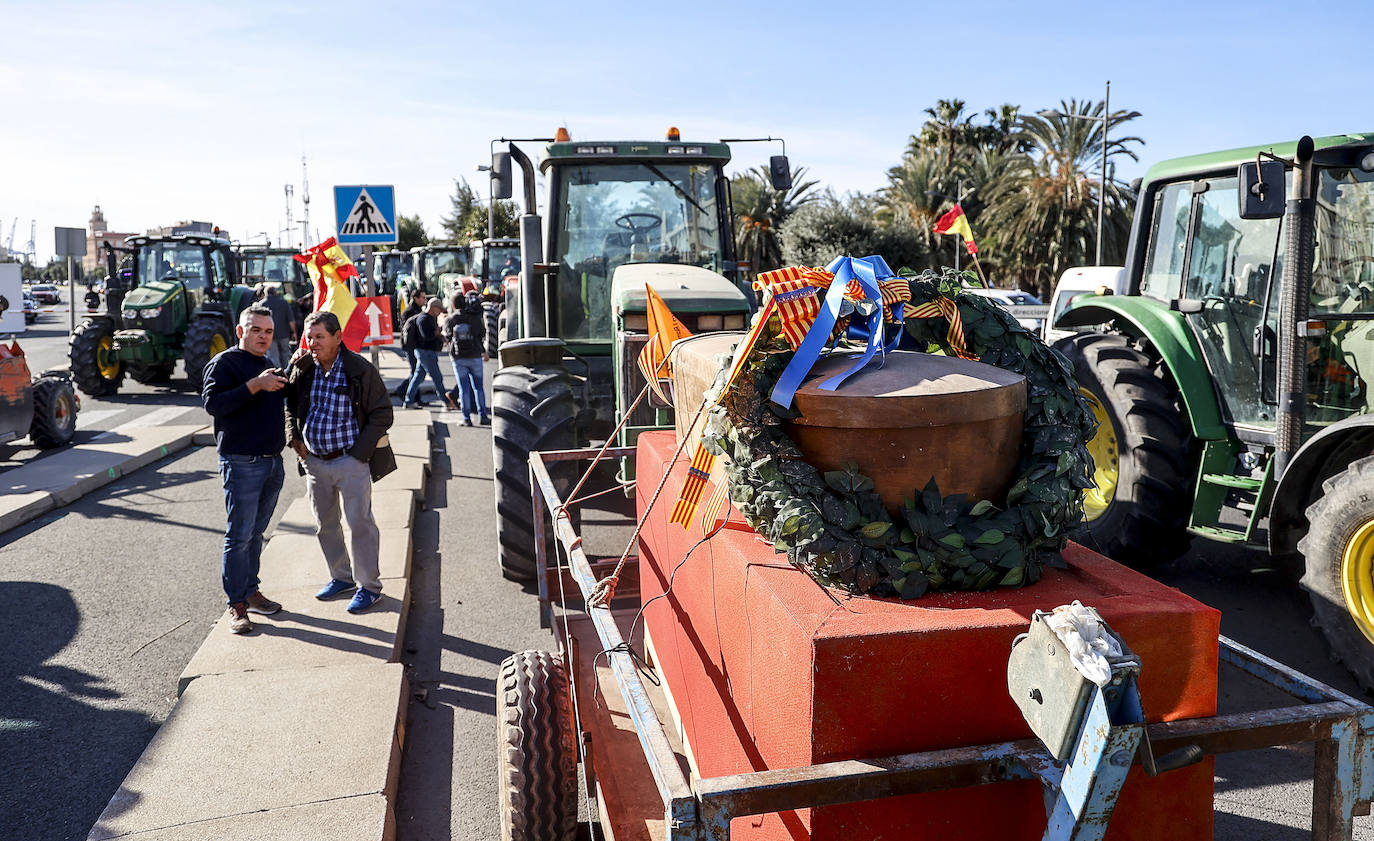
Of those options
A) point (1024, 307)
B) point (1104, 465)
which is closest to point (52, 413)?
point (1104, 465)

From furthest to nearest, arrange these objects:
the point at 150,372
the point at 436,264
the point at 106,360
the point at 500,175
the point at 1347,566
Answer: the point at 436,264
the point at 150,372
the point at 106,360
the point at 500,175
the point at 1347,566

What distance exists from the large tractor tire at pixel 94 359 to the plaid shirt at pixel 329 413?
41.7 ft

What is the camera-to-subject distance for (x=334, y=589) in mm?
6023

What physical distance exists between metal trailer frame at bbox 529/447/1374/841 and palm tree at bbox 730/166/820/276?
3034 centimetres

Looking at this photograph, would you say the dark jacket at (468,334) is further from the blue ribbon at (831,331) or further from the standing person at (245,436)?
the blue ribbon at (831,331)

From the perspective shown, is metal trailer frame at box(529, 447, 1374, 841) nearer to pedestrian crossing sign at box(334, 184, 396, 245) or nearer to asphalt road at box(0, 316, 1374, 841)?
asphalt road at box(0, 316, 1374, 841)

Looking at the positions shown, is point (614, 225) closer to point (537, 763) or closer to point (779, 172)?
point (779, 172)

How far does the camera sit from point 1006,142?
1572 inches

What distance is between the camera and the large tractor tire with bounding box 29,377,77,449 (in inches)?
426

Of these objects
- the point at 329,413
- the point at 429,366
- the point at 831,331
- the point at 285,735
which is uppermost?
the point at 831,331

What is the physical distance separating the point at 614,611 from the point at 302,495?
18.6ft

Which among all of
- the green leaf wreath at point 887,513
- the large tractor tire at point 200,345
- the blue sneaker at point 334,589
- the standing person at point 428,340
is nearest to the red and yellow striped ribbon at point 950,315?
the green leaf wreath at point 887,513

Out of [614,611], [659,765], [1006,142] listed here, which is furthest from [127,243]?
[1006,142]

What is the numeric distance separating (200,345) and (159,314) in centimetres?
158
